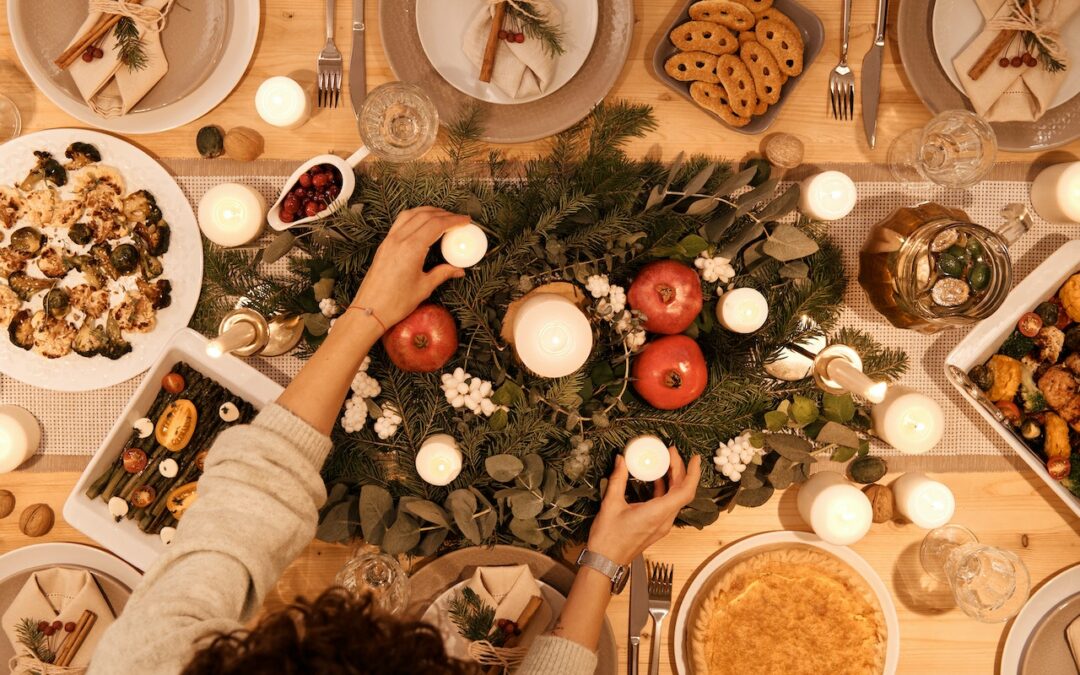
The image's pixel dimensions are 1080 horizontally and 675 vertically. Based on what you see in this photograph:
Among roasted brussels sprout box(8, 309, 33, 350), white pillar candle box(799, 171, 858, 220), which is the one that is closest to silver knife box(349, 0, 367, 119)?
roasted brussels sprout box(8, 309, 33, 350)

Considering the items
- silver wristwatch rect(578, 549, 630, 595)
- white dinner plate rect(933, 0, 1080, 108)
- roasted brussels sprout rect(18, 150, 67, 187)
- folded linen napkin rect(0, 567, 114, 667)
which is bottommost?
folded linen napkin rect(0, 567, 114, 667)

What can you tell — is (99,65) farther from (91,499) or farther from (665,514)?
(665,514)

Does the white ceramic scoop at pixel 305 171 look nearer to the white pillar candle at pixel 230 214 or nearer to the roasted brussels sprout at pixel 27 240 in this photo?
the white pillar candle at pixel 230 214

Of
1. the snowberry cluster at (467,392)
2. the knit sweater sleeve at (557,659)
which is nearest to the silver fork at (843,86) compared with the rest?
the snowberry cluster at (467,392)

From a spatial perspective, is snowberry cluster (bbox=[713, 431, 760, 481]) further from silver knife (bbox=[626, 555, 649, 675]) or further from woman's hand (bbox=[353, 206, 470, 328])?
woman's hand (bbox=[353, 206, 470, 328])

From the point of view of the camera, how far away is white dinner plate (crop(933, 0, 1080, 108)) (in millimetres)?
1149

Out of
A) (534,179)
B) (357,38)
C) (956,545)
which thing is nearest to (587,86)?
(534,179)

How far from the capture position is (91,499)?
116 centimetres

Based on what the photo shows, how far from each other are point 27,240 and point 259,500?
27.1 inches

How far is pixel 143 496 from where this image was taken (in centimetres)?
116

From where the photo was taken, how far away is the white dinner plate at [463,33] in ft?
3.74

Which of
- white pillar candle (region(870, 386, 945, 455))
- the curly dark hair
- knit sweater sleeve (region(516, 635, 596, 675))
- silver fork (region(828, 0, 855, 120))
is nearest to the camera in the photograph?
the curly dark hair

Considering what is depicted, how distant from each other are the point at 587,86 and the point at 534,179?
19cm

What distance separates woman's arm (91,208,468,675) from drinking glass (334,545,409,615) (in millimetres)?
231
